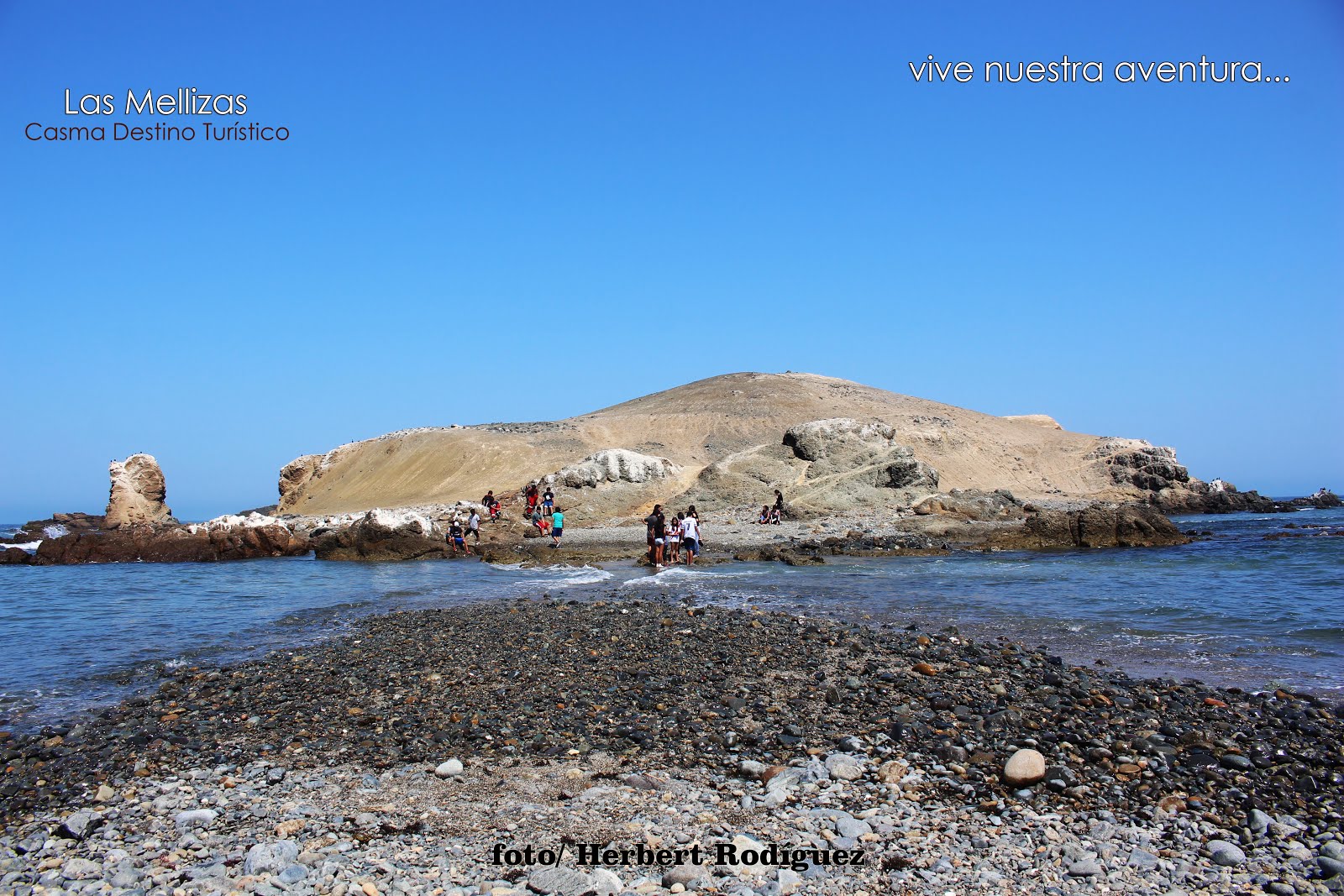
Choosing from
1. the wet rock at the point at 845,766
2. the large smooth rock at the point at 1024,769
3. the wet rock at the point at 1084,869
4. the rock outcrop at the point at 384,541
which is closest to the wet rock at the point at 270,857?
the wet rock at the point at 845,766

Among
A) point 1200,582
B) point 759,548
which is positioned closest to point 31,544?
point 759,548

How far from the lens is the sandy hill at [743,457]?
37469 mm

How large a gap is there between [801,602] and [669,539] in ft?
24.3

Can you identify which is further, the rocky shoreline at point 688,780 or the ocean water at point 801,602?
the ocean water at point 801,602

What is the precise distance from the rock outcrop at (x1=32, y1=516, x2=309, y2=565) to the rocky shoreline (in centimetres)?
2095

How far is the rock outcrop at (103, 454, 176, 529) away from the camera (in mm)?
46188

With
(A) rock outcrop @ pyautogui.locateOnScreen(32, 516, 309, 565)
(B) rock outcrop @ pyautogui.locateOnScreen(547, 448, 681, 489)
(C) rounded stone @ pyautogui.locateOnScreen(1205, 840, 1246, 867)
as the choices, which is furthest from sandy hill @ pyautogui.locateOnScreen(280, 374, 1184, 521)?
(C) rounded stone @ pyautogui.locateOnScreen(1205, 840, 1246, 867)

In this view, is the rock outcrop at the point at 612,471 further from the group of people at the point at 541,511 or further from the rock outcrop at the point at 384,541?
the rock outcrop at the point at 384,541

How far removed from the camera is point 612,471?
3888 centimetres

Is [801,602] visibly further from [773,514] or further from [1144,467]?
[1144,467]

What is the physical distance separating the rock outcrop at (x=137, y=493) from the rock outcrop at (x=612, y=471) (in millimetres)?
22424

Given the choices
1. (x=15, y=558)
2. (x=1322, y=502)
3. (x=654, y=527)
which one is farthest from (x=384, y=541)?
(x=1322, y=502)

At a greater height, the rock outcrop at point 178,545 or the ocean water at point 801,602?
the rock outcrop at point 178,545

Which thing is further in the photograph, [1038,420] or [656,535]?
[1038,420]
